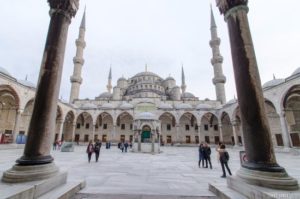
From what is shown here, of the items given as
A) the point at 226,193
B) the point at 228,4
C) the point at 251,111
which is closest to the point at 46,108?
the point at 226,193

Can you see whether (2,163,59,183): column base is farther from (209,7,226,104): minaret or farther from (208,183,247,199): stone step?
(209,7,226,104): minaret

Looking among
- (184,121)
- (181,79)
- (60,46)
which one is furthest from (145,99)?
(60,46)

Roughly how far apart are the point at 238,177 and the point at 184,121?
30.7m

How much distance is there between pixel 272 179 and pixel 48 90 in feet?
15.1

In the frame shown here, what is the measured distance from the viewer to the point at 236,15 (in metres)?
3.72

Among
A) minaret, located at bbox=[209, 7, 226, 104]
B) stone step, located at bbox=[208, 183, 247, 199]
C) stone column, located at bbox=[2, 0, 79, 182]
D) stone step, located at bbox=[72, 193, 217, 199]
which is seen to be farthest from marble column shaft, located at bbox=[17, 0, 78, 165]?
minaret, located at bbox=[209, 7, 226, 104]

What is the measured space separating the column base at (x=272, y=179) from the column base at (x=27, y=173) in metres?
3.75

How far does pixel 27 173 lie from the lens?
2809 millimetres

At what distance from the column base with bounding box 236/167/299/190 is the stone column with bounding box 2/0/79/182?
3.77m

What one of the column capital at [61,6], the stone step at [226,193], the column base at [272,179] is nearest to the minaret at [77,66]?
the column capital at [61,6]

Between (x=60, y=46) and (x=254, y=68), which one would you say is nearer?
(x=254, y=68)

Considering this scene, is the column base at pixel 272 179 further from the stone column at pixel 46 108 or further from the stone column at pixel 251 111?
the stone column at pixel 46 108

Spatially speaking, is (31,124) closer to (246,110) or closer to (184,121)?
(246,110)

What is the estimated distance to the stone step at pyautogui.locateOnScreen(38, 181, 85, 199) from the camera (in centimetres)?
264
